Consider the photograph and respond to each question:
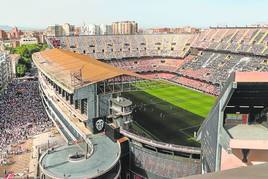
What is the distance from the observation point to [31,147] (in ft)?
131

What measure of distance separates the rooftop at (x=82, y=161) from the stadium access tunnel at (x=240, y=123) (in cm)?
1249

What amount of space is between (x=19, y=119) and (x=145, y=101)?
22.5 meters

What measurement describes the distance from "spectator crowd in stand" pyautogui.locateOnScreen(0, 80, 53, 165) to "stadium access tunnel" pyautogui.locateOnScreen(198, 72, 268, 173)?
3203cm

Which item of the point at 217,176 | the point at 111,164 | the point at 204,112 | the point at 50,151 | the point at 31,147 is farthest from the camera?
the point at 204,112

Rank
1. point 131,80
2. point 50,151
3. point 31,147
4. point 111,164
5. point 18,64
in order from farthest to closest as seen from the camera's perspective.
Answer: point 18,64, point 31,147, point 131,80, point 50,151, point 111,164

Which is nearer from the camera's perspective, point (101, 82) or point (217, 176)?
point (217, 176)

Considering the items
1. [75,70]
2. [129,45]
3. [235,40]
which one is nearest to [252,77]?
[75,70]

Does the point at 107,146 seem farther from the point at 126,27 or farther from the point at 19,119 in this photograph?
the point at 126,27

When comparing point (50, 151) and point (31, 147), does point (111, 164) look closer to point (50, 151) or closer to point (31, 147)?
point (50, 151)

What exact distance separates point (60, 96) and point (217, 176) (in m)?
38.2

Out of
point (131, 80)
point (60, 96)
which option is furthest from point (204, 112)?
point (60, 96)

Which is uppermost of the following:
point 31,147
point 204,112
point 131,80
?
point 131,80

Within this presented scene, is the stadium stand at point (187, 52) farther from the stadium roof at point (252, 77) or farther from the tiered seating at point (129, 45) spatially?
the stadium roof at point (252, 77)

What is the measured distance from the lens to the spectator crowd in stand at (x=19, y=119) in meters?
40.4
